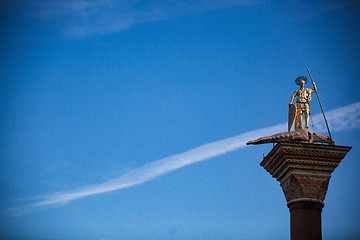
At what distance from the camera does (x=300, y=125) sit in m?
21.9

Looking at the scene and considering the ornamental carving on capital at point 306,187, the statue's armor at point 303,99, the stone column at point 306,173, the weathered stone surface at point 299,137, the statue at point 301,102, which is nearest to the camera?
the stone column at point 306,173

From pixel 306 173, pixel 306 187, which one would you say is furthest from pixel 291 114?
pixel 306 187

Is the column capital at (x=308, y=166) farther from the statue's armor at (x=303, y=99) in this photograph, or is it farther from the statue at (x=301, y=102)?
the statue's armor at (x=303, y=99)

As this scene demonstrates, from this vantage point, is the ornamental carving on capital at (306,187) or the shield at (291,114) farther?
the shield at (291,114)

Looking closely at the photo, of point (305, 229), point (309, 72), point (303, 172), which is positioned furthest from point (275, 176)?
point (309, 72)

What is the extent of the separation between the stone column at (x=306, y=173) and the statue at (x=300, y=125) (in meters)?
0.80

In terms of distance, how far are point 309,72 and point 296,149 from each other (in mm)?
4920

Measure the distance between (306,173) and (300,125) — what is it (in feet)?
9.02

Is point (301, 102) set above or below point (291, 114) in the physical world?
above

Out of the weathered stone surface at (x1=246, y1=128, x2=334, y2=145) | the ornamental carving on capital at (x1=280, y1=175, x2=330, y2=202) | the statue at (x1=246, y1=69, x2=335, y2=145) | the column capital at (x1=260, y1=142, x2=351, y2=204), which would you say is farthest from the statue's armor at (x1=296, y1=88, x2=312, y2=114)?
the ornamental carving on capital at (x1=280, y1=175, x2=330, y2=202)

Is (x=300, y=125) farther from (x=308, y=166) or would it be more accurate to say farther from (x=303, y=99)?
(x=308, y=166)

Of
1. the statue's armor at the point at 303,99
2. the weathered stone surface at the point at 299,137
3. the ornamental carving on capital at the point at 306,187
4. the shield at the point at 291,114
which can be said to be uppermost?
the statue's armor at the point at 303,99

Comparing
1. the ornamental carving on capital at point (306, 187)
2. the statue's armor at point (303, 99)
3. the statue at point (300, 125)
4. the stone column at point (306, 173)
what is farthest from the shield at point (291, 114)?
the ornamental carving on capital at point (306, 187)

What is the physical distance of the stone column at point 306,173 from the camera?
64.3 feet
